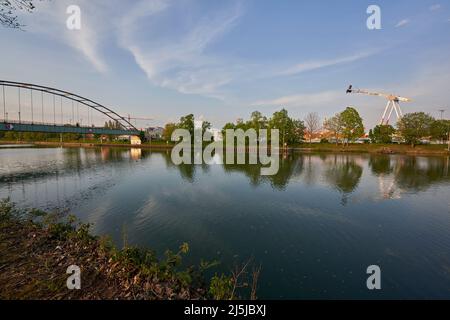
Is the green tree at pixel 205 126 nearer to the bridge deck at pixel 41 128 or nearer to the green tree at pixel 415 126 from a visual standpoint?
the bridge deck at pixel 41 128

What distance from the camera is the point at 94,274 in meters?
6.83

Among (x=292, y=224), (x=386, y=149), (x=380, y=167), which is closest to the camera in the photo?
(x=292, y=224)

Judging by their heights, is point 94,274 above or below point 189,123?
below

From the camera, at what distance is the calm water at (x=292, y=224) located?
26.7 ft

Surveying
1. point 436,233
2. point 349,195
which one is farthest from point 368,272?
point 349,195

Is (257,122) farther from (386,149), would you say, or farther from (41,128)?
(41,128)

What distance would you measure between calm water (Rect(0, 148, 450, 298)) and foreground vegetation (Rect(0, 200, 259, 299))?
72.5 inches

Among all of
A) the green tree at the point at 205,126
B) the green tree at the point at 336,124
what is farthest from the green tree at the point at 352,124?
the green tree at the point at 205,126

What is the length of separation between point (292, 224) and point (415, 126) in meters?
84.6

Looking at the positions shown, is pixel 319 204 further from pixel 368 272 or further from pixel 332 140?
pixel 332 140

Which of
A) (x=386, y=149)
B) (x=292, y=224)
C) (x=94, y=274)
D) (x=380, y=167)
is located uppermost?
(x=386, y=149)

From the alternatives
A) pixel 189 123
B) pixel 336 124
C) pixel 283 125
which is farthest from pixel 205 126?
pixel 336 124

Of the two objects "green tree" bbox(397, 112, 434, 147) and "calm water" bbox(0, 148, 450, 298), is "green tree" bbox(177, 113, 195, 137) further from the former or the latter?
"green tree" bbox(397, 112, 434, 147)

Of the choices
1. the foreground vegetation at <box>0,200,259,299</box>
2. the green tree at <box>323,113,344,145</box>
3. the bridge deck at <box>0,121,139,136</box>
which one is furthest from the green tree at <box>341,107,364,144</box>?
the bridge deck at <box>0,121,139,136</box>
